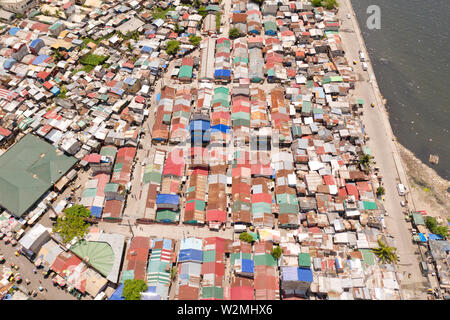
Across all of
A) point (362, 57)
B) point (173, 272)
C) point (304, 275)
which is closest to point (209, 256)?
point (173, 272)

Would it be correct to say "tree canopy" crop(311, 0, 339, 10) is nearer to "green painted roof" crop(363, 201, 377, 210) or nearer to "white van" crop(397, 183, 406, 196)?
"white van" crop(397, 183, 406, 196)

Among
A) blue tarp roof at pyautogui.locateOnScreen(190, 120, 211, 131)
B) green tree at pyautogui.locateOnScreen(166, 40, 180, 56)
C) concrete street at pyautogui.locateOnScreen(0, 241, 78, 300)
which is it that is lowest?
concrete street at pyautogui.locateOnScreen(0, 241, 78, 300)

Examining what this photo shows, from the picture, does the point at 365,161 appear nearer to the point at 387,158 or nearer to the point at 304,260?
the point at 387,158

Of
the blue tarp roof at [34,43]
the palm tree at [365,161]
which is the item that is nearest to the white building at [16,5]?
the blue tarp roof at [34,43]

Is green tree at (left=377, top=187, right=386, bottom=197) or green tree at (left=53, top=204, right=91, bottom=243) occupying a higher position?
green tree at (left=377, top=187, right=386, bottom=197)

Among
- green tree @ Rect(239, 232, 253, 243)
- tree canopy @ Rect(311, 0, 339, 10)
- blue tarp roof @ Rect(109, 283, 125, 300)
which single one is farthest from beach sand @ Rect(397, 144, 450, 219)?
blue tarp roof @ Rect(109, 283, 125, 300)

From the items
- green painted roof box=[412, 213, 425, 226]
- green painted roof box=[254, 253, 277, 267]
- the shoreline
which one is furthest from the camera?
the shoreline

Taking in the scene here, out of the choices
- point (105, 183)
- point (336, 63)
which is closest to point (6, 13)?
point (105, 183)

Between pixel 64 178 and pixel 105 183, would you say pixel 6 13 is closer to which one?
pixel 64 178
